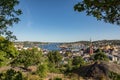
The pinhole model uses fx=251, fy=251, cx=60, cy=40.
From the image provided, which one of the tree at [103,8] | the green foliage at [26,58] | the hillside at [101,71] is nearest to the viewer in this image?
the tree at [103,8]

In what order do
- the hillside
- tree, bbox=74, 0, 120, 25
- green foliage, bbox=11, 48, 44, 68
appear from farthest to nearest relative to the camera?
green foliage, bbox=11, 48, 44, 68
the hillside
tree, bbox=74, 0, 120, 25

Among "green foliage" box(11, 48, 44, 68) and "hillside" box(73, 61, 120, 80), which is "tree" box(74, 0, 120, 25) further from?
"green foliage" box(11, 48, 44, 68)

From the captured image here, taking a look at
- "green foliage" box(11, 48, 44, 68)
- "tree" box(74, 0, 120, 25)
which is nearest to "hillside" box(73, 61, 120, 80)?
"green foliage" box(11, 48, 44, 68)

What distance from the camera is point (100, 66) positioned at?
3444 centimetres

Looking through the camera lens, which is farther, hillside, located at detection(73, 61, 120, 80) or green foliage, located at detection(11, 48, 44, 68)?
green foliage, located at detection(11, 48, 44, 68)

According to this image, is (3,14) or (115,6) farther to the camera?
(3,14)

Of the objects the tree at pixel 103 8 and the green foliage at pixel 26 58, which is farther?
the green foliage at pixel 26 58

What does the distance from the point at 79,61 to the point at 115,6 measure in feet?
191

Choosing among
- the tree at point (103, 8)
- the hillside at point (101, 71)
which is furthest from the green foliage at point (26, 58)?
the tree at point (103, 8)

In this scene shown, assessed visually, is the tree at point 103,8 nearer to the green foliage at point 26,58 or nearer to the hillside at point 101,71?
the hillside at point 101,71

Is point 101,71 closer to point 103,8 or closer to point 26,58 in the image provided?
point 26,58

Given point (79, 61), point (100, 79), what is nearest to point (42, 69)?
point (100, 79)

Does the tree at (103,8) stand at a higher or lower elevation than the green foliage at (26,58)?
higher

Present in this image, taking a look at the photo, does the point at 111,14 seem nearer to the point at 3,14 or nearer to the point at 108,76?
the point at 3,14
